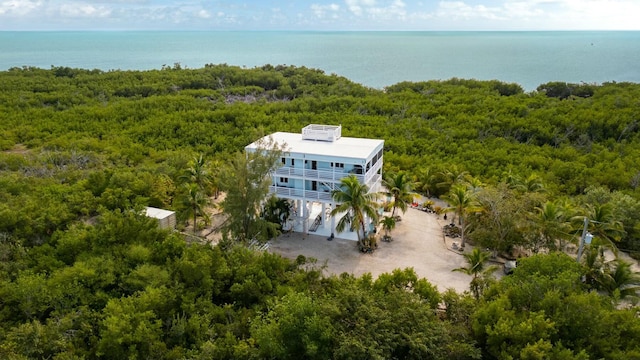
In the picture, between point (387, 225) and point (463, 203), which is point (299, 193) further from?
point (463, 203)

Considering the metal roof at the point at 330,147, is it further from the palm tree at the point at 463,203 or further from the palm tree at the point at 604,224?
the palm tree at the point at 604,224

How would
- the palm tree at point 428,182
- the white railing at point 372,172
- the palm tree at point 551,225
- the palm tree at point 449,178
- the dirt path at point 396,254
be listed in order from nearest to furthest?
the dirt path at point 396,254 → the palm tree at point 551,225 → the white railing at point 372,172 → the palm tree at point 449,178 → the palm tree at point 428,182

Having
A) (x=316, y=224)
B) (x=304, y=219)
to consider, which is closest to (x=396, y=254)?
(x=316, y=224)

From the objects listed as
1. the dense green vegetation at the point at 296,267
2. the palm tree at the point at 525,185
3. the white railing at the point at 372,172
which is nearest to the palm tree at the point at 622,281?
the dense green vegetation at the point at 296,267

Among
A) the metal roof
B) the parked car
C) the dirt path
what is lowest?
the dirt path

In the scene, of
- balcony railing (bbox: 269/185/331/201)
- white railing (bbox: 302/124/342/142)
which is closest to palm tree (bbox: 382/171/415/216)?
balcony railing (bbox: 269/185/331/201)

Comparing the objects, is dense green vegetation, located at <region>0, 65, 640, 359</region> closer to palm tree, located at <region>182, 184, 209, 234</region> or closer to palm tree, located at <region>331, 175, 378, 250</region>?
palm tree, located at <region>182, 184, 209, 234</region>

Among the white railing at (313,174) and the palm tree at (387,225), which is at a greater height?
the white railing at (313,174)
